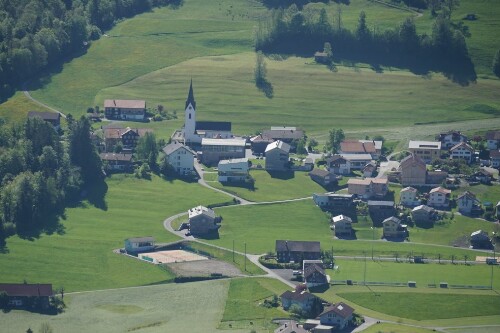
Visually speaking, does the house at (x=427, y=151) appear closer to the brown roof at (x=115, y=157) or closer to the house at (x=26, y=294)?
the brown roof at (x=115, y=157)

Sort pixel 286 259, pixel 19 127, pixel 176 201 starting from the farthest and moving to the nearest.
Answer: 1. pixel 19 127
2. pixel 176 201
3. pixel 286 259

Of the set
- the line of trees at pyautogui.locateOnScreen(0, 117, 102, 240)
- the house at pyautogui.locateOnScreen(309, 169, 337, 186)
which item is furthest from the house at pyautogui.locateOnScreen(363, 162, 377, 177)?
the line of trees at pyautogui.locateOnScreen(0, 117, 102, 240)

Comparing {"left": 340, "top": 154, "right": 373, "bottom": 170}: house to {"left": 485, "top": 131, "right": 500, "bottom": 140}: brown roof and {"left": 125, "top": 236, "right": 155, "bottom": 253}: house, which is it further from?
{"left": 125, "top": 236, "right": 155, "bottom": 253}: house

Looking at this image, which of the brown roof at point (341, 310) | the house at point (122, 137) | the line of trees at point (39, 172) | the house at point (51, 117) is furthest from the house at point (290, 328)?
the house at point (51, 117)

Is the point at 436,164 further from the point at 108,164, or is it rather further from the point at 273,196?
the point at 108,164

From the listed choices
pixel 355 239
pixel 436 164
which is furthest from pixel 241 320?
pixel 436 164

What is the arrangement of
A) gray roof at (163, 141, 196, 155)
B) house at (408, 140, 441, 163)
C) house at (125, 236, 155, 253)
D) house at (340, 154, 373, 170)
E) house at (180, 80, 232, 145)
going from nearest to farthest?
1. house at (125, 236, 155, 253)
2. gray roof at (163, 141, 196, 155)
3. house at (340, 154, 373, 170)
4. house at (408, 140, 441, 163)
5. house at (180, 80, 232, 145)
